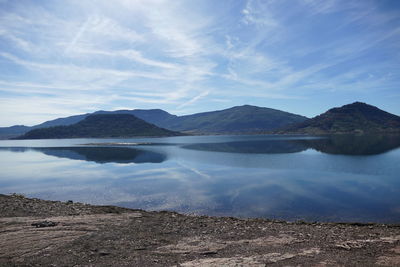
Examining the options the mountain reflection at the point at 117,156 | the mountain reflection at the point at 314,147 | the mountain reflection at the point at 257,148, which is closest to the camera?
the mountain reflection at the point at 117,156

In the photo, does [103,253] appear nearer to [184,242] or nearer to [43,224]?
[184,242]

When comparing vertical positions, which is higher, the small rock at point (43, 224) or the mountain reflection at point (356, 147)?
the mountain reflection at point (356, 147)

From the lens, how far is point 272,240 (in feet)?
59.9

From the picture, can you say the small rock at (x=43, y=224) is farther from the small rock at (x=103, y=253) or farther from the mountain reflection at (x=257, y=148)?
the mountain reflection at (x=257, y=148)

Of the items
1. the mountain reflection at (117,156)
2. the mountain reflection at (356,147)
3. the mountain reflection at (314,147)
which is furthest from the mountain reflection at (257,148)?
the mountain reflection at (117,156)

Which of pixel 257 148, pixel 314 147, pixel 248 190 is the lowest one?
pixel 248 190

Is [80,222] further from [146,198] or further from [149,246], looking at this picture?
[146,198]

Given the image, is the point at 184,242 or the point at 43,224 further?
the point at 43,224

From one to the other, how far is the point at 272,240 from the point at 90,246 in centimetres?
1206

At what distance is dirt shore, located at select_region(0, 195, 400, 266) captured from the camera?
48.9 feet

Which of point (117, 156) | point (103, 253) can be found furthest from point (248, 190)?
point (117, 156)

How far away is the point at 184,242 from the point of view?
1822cm

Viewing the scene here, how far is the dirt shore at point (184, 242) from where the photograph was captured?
587 inches

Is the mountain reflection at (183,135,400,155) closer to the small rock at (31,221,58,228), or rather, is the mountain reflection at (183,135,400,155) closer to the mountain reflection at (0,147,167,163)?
the mountain reflection at (0,147,167,163)
